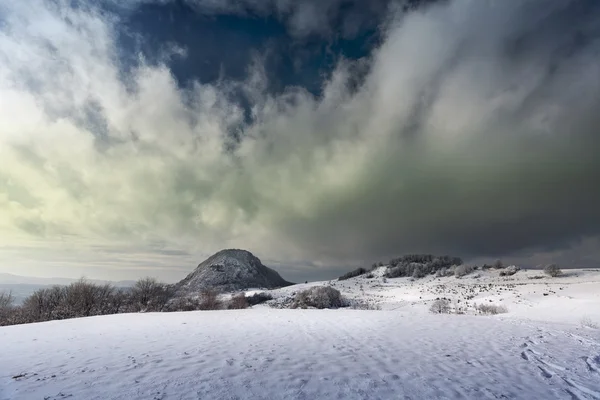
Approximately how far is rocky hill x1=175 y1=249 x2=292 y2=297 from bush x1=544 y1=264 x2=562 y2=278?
70.2 metres

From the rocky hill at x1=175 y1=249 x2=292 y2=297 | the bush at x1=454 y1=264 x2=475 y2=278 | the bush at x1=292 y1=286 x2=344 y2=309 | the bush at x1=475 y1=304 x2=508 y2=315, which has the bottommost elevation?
the bush at x1=475 y1=304 x2=508 y2=315

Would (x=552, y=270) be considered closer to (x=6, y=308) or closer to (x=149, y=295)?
(x=149, y=295)

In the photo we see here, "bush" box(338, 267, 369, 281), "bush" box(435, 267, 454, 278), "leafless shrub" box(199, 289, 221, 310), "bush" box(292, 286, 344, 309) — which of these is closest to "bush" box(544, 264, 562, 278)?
"bush" box(435, 267, 454, 278)

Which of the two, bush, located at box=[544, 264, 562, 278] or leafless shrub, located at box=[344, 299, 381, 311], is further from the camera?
bush, located at box=[544, 264, 562, 278]

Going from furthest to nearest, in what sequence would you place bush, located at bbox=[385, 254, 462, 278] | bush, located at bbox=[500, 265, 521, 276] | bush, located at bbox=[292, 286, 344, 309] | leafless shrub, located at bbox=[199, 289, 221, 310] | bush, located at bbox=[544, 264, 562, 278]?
bush, located at bbox=[385, 254, 462, 278]
bush, located at bbox=[500, 265, 521, 276]
bush, located at bbox=[544, 264, 562, 278]
leafless shrub, located at bbox=[199, 289, 221, 310]
bush, located at bbox=[292, 286, 344, 309]

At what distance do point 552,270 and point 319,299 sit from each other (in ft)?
135

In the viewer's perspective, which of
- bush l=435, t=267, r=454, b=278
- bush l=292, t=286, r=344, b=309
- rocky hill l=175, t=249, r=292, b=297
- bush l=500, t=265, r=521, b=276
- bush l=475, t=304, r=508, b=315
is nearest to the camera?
bush l=475, t=304, r=508, b=315

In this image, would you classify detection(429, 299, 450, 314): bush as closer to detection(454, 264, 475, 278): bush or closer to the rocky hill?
detection(454, 264, 475, 278): bush

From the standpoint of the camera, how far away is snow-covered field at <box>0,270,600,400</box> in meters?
7.33

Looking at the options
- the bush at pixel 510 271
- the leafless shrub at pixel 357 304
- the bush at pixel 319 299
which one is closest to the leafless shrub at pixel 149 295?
the bush at pixel 319 299

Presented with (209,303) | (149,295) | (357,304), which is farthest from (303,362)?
(149,295)

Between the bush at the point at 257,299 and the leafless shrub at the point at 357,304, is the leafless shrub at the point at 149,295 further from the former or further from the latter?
the leafless shrub at the point at 357,304

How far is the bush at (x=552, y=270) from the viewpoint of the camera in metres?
51.2

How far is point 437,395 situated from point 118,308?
1795 inches
